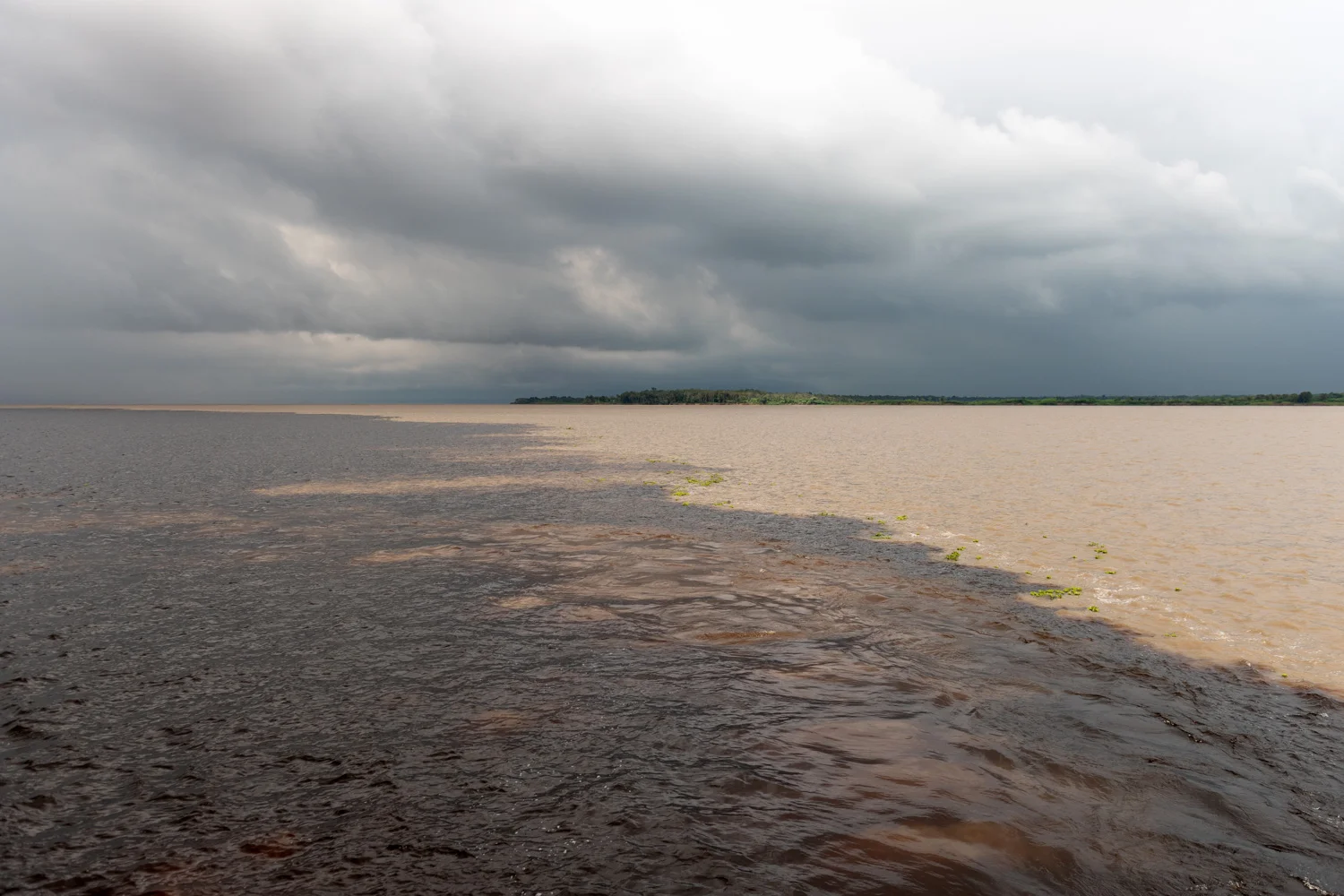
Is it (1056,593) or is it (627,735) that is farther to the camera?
(1056,593)

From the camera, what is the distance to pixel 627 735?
771cm

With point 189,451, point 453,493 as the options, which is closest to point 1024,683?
point 453,493

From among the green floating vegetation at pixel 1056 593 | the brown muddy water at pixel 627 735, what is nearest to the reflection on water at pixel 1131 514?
the green floating vegetation at pixel 1056 593

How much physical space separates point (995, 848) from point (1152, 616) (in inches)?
345

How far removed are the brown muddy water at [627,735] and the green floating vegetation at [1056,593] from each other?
1.41 feet

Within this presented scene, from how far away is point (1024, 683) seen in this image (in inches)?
368

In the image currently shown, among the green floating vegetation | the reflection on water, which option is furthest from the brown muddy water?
the reflection on water

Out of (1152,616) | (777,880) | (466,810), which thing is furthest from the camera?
(1152,616)

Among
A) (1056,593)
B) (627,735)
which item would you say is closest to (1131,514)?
(1056,593)

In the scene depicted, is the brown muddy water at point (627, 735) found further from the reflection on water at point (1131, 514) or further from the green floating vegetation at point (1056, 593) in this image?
the reflection on water at point (1131, 514)

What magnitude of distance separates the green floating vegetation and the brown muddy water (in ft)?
1.41

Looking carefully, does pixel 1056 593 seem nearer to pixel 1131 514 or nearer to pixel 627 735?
pixel 627 735

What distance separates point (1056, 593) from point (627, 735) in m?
10.1

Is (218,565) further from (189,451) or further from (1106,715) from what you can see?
(189,451)
